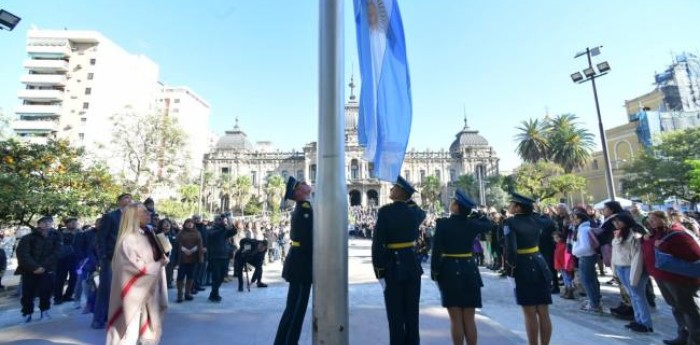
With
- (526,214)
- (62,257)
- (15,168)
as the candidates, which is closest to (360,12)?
(526,214)

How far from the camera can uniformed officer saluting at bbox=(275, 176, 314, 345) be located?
12.6ft

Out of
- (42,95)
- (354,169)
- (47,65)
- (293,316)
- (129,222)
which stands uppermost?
(47,65)

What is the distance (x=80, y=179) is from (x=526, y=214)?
1363 cm

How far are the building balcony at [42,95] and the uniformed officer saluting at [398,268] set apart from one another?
71016mm

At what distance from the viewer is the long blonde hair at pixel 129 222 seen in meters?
3.58

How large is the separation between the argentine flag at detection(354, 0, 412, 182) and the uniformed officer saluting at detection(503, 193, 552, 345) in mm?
1560

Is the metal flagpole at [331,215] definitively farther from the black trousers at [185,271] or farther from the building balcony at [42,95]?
the building balcony at [42,95]

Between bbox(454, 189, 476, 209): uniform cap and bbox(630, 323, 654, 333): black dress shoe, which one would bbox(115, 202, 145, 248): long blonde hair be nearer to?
bbox(454, 189, 476, 209): uniform cap

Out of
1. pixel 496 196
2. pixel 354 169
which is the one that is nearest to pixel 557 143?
pixel 496 196

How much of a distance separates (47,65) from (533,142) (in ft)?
238

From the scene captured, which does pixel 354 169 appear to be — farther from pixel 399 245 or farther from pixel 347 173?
pixel 399 245

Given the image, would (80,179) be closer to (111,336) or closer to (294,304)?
(111,336)

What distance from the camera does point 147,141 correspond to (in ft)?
72.1

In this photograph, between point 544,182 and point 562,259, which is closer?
point 562,259
